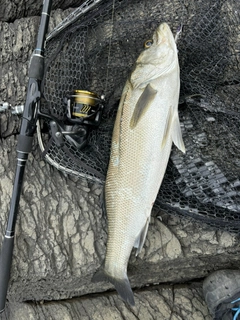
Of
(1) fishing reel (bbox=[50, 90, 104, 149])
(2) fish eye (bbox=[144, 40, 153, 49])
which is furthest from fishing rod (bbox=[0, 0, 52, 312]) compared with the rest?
(2) fish eye (bbox=[144, 40, 153, 49])

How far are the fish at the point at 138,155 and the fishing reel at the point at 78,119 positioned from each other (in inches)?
6.7

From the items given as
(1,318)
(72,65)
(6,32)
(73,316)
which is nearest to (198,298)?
(73,316)

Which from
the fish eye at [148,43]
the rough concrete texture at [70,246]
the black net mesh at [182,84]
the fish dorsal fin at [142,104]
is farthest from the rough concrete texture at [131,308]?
the fish eye at [148,43]

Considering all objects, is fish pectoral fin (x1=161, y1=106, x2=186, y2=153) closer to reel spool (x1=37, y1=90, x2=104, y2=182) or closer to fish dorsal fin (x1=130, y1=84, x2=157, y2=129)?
fish dorsal fin (x1=130, y1=84, x2=157, y2=129)

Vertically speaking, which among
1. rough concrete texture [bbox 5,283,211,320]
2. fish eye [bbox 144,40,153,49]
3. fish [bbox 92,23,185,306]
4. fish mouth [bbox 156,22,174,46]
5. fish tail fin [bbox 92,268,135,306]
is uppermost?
fish mouth [bbox 156,22,174,46]

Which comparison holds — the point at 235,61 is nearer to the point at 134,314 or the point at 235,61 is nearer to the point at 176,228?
the point at 176,228

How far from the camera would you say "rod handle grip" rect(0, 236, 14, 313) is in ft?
7.45

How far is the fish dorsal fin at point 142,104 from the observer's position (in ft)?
7.84

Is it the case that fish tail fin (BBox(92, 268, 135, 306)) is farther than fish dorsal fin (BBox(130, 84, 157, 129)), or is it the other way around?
fish dorsal fin (BBox(130, 84, 157, 129))

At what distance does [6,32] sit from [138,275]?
2114 millimetres

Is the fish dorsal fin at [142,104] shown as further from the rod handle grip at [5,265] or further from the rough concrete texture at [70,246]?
the rod handle grip at [5,265]

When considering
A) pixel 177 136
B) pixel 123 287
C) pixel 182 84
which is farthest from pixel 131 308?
pixel 182 84

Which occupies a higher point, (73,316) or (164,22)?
(164,22)

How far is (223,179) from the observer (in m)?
2.52
